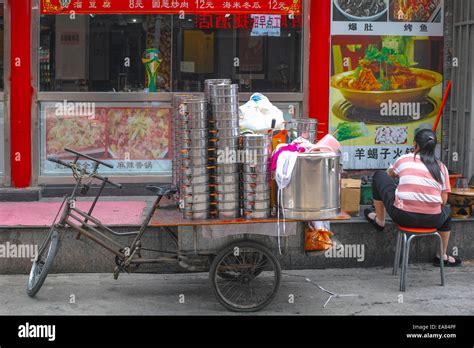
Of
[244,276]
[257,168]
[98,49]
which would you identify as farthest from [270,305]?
[98,49]

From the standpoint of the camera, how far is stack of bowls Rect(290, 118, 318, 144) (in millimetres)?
7789

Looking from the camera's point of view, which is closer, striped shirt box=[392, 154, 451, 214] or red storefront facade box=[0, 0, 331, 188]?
striped shirt box=[392, 154, 451, 214]

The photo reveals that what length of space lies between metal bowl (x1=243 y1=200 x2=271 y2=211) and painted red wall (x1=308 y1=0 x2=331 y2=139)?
11.2ft

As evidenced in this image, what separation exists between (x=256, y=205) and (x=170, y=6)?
407 cm

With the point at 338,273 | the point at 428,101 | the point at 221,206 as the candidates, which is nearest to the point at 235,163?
the point at 221,206

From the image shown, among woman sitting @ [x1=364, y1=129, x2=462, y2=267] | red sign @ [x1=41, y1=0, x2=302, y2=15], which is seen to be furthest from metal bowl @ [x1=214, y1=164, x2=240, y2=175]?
red sign @ [x1=41, y1=0, x2=302, y2=15]

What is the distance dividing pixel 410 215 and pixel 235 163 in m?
1.91

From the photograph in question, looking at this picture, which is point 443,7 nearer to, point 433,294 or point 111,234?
point 433,294

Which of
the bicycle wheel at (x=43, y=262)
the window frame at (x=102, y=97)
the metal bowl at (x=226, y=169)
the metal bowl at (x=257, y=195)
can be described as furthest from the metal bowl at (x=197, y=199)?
the window frame at (x=102, y=97)

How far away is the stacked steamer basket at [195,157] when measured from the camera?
23.7 feet

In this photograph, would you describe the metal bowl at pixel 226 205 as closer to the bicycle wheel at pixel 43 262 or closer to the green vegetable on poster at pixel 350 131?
the bicycle wheel at pixel 43 262

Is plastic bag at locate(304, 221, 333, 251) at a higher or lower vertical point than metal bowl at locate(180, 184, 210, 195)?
lower

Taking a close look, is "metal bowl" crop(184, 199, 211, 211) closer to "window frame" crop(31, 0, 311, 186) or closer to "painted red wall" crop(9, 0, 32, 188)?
"window frame" crop(31, 0, 311, 186)

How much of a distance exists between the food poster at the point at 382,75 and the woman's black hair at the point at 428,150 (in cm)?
256
